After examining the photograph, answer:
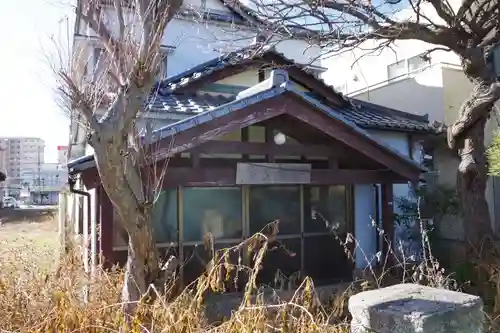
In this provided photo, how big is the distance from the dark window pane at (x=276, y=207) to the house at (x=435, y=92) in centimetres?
425

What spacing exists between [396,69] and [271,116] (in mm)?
10076

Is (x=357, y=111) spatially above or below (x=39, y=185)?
above

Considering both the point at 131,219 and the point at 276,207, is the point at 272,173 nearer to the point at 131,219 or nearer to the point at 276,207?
the point at 276,207

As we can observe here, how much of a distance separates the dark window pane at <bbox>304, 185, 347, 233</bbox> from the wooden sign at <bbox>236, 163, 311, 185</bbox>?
0.93 m

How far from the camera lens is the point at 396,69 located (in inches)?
620

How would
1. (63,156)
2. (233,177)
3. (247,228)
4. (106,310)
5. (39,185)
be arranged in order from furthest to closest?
(39,185), (63,156), (247,228), (233,177), (106,310)

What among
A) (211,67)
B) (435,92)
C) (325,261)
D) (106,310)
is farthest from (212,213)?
(435,92)

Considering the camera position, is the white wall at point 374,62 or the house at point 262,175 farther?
the white wall at point 374,62

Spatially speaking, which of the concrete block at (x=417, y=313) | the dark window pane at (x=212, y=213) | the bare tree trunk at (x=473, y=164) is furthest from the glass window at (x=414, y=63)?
the concrete block at (x=417, y=313)

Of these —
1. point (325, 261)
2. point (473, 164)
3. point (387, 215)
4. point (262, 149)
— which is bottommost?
point (325, 261)

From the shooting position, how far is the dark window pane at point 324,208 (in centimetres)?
906

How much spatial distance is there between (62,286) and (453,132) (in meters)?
6.47

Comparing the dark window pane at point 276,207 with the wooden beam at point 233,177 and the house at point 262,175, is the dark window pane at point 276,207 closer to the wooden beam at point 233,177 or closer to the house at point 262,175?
the house at point 262,175

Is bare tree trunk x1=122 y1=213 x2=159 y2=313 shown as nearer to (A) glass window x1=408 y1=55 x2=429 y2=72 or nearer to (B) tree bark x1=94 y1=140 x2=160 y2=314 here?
(B) tree bark x1=94 y1=140 x2=160 y2=314
